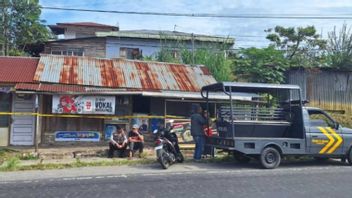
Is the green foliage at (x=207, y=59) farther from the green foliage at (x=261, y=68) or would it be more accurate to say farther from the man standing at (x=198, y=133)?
the man standing at (x=198, y=133)

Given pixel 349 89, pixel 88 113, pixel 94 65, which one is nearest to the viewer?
pixel 88 113

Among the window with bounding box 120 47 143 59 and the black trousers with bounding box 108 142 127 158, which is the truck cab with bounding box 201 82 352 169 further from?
the window with bounding box 120 47 143 59

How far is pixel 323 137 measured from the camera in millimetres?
13297

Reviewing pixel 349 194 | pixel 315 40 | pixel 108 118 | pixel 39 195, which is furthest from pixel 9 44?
pixel 349 194

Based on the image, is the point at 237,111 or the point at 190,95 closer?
the point at 237,111

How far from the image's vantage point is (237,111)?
13.1 m

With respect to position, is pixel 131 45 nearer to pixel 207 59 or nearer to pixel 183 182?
pixel 207 59

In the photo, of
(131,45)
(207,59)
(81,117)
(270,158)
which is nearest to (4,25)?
(131,45)

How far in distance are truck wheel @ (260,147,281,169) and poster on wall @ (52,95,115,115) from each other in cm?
648

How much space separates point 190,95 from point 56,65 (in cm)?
609

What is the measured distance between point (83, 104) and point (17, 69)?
3599 millimetres

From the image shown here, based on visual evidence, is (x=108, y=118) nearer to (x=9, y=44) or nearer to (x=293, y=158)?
(x=293, y=158)

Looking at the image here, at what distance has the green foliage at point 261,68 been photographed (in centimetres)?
2623

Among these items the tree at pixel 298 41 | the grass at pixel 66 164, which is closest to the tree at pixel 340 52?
the tree at pixel 298 41
